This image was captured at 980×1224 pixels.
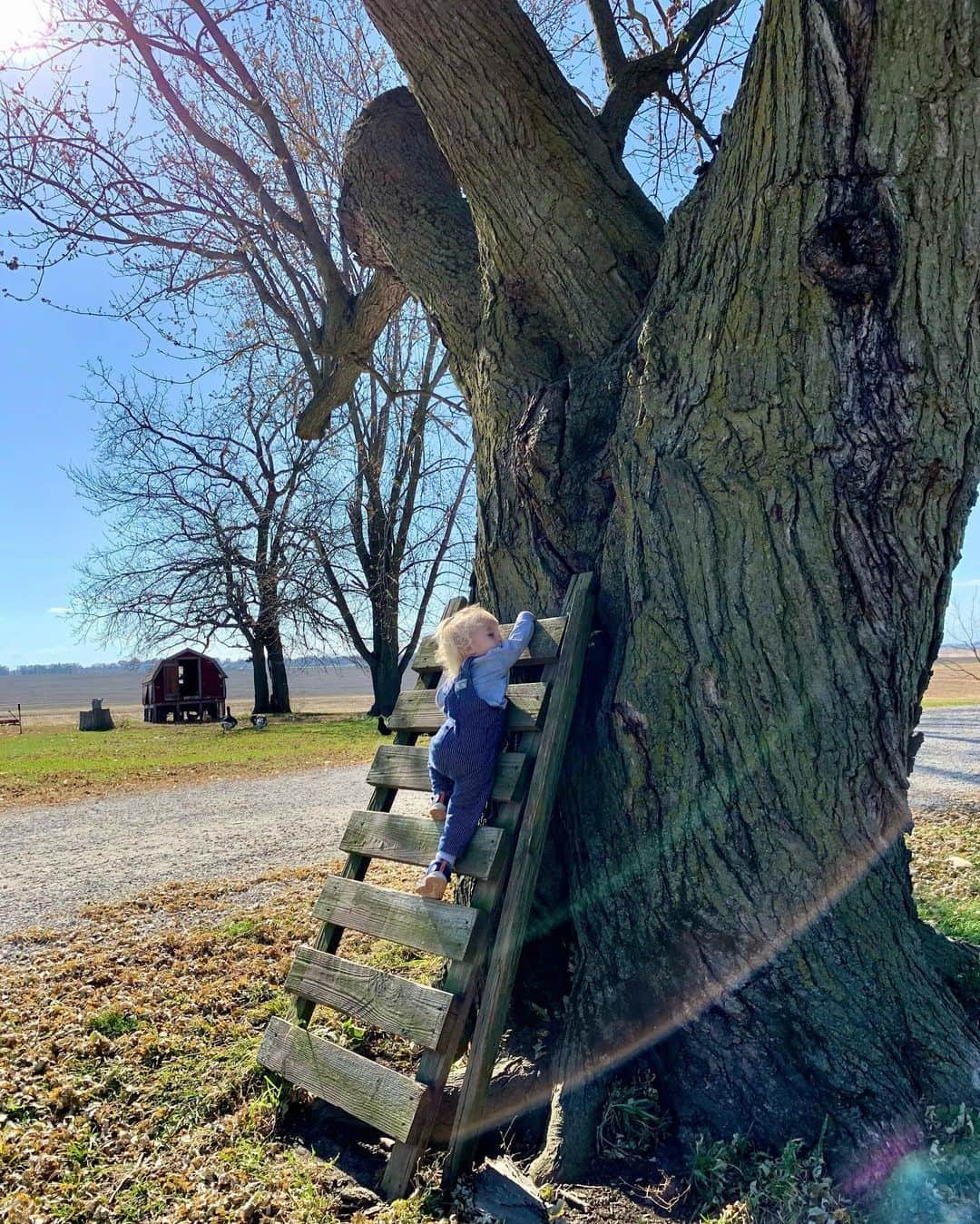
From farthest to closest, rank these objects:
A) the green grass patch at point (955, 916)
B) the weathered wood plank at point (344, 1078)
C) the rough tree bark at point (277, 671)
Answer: the rough tree bark at point (277, 671) → the green grass patch at point (955, 916) → the weathered wood plank at point (344, 1078)

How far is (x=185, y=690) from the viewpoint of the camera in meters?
26.7

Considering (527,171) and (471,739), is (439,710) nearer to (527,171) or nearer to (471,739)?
(471,739)

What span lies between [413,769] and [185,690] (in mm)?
25119

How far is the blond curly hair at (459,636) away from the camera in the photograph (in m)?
3.24

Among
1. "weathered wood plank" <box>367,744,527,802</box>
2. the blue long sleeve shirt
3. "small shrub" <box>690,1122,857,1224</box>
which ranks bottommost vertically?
"small shrub" <box>690,1122,857,1224</box>

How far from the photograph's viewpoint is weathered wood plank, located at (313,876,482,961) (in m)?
2.84

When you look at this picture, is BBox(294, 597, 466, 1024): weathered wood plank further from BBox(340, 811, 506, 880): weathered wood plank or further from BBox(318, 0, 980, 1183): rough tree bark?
BBox(318, 0, 980, 1183): rough tree bark

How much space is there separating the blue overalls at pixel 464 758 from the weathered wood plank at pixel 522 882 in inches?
7.3

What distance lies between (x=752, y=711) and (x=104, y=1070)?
2.95 meters

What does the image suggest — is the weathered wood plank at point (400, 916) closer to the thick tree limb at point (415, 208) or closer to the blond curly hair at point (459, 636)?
the blond curly hair at point (459, 636)

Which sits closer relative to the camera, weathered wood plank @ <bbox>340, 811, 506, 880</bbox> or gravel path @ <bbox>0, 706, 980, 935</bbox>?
weathered wood plank @ <bbox>340, 811, 506, 880</bbox>

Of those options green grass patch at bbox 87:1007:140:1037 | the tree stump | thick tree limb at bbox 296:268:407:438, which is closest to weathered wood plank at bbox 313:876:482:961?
green grass patch at bbox 87:1007:140:1037

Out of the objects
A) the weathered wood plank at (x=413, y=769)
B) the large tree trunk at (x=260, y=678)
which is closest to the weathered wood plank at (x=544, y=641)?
the weathered wood plank at (x=413, y=769)

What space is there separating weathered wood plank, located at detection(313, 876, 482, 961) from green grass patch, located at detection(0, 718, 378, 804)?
8530 millimetres
